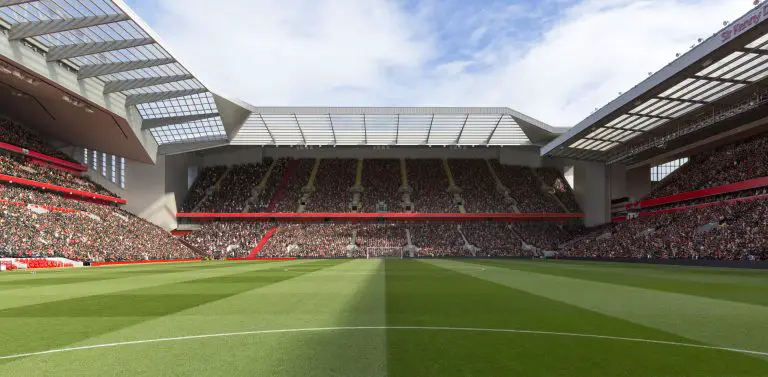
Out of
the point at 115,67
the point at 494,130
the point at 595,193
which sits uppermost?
the point at 115,67

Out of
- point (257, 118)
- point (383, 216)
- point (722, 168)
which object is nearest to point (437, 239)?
point (383, 216)

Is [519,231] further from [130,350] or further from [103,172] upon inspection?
[130,350]

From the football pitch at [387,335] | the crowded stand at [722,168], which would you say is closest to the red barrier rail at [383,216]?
the crowded stand at [722,168]

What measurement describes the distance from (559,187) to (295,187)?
38.5m

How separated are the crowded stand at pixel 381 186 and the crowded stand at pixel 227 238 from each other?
47.5 ft

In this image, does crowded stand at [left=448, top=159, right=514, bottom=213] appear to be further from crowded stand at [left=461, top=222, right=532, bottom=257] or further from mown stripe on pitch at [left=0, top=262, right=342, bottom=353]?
mown stripe on pitch at [left=0, top=262, right=342, bottom=353]

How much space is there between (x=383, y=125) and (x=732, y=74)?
3825 centimetres

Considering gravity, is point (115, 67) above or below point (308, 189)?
above

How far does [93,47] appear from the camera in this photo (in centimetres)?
4038

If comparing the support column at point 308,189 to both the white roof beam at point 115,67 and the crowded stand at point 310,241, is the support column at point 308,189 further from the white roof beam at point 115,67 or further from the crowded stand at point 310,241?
the white roof beam at point 115,67

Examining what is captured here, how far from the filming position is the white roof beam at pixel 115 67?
44.0 metres

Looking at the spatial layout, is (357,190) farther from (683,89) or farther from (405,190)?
(683,89)

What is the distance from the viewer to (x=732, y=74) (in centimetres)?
3684

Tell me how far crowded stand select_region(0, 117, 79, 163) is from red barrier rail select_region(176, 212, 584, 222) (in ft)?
55.4
